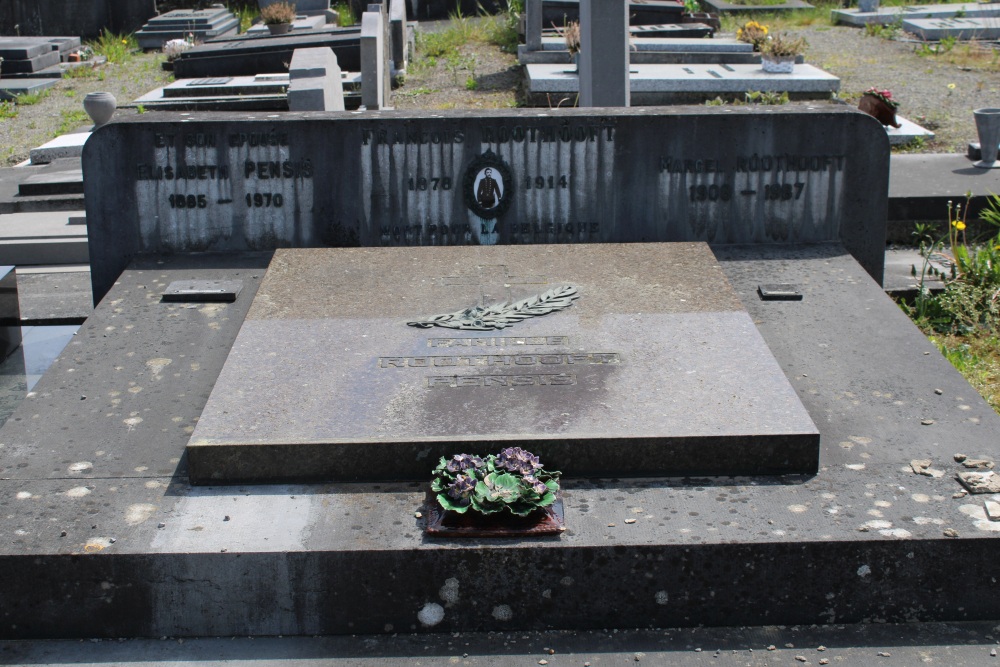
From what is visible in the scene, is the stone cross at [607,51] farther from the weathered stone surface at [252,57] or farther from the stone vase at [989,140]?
the weathered stone surface at [252,57]

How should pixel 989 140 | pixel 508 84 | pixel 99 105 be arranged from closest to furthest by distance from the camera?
1. pixel 989 140
2. pixel 99 105
3. pixel 508 84

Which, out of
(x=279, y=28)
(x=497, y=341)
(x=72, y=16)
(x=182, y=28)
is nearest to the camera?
(x=497, y=341)

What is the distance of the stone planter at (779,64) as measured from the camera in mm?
12227

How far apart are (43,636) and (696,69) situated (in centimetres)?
1086

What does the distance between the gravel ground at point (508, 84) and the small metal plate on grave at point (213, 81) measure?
1113 millimetres

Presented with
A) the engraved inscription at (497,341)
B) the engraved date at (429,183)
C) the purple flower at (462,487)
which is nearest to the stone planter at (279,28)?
the engraved date at (429,183)

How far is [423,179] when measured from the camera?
4.94 meters

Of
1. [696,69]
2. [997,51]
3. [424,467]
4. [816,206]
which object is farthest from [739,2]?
[424,467]

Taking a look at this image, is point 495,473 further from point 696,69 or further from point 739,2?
point 739,2

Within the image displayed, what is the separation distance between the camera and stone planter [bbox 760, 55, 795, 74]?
12227mm

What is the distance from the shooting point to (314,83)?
788 centimetres

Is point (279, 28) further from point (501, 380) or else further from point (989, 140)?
point (501, 380)

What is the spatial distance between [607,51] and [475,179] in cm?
305

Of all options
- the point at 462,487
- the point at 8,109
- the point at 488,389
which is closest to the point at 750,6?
the point at 8,109
